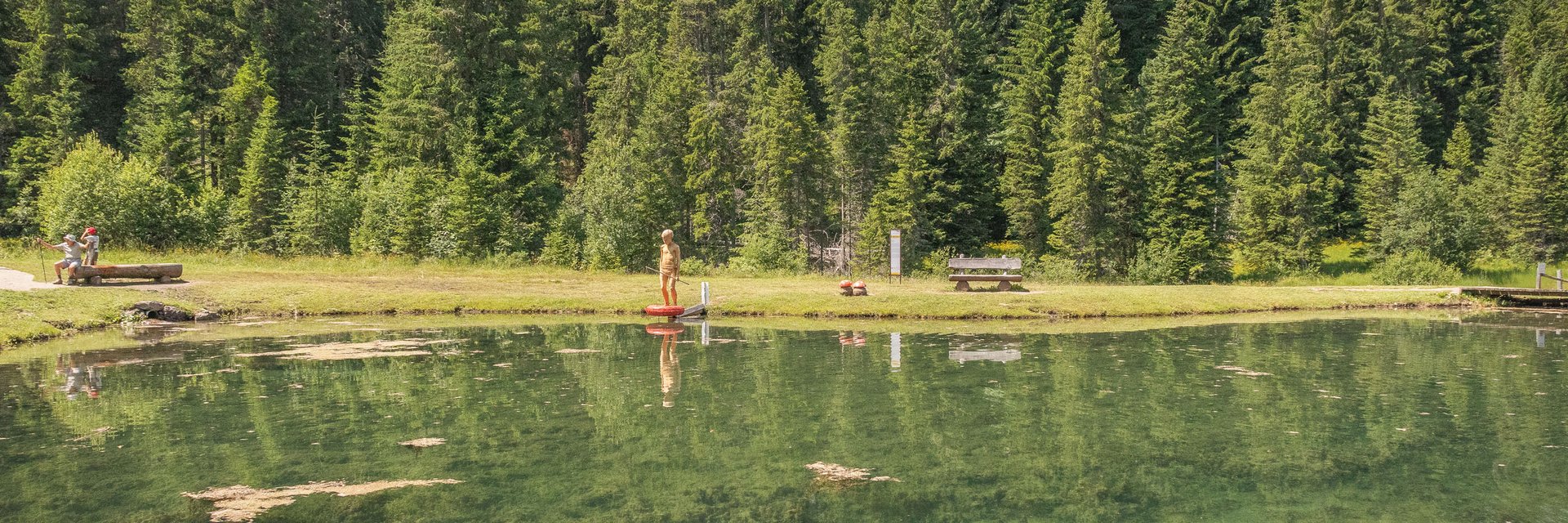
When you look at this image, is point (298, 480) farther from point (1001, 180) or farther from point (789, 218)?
point (1001, 180)

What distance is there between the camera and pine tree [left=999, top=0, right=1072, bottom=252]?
56.8 m

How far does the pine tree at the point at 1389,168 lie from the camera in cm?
5622

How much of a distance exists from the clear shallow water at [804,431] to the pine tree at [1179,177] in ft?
101

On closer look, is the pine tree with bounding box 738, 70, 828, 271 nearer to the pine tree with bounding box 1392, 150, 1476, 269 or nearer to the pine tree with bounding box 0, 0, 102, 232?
the pine tree with bounding box 1392, 150, 1476, 269

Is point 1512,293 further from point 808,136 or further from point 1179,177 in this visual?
point 808,136

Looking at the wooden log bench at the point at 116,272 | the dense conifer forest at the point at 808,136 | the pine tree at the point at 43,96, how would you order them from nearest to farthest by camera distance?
the wooden log bench at the point at 116,272 < the dense conifer forest at the point at 808,136 < the pine tree at the point at 43,96

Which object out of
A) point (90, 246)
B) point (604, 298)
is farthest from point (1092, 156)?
point (90, 246)

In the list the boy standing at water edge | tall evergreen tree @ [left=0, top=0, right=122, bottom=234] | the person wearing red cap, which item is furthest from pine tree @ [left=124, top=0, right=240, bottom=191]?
the boy standing at water edge

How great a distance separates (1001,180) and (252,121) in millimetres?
42372

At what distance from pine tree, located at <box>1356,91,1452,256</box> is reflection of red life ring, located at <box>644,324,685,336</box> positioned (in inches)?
1663

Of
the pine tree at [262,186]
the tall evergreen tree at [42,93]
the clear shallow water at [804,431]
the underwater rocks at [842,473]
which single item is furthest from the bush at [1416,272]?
the tall evergreen tree at [42,93]

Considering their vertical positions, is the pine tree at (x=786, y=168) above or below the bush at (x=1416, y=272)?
above

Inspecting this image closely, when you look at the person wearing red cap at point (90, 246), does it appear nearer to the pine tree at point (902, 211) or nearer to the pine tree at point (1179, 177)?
the pine tree at point (902, 211)

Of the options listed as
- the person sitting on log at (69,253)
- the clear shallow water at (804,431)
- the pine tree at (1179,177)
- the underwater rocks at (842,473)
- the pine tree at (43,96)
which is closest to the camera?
the clear shallow water at (804,431)
